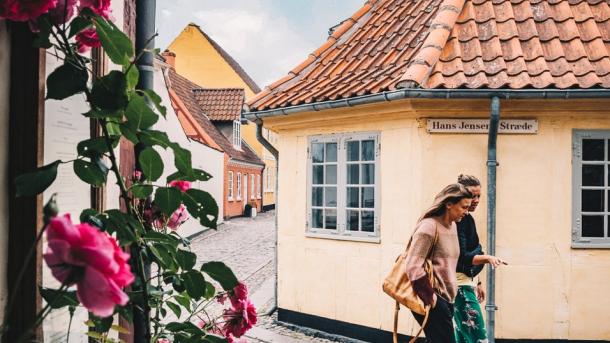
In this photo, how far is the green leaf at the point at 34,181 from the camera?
1.47 meters

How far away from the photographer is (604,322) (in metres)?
7.32

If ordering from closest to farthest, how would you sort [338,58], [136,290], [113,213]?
1. [113,213]
2. [136,290]
3. [338,58]

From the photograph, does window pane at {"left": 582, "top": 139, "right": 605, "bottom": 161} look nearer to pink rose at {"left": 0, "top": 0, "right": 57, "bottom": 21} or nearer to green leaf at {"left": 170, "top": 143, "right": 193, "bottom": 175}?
green leaf at {"left": 170, "top": 143, "right": 193, "bottom": 175}

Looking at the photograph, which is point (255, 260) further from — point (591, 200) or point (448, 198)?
point (448, 198)

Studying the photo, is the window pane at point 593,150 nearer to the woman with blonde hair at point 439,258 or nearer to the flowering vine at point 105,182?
the woman with blonde hair at point 439,258

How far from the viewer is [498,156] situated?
24.1 ft

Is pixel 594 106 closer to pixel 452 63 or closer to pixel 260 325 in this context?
pixel 452 63

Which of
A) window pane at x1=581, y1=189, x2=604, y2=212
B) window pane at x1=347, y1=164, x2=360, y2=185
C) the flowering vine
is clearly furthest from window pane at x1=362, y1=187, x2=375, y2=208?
the flowering vine

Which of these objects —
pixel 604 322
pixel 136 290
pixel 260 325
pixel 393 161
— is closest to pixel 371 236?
pixel 393 161

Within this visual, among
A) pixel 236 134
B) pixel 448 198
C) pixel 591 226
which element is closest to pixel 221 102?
pixel 236 134

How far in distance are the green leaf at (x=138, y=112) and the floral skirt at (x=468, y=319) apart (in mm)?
4316

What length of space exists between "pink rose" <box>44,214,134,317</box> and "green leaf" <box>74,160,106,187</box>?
62cm

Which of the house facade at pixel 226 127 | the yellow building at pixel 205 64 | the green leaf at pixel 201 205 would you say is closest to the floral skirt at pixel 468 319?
the green leaf at pixel 201 205

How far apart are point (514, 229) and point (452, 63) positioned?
6.97 feet
